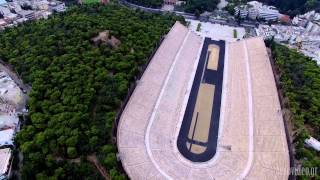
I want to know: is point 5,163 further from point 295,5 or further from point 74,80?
point 295,5

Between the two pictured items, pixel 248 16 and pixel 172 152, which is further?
pixel 248 16

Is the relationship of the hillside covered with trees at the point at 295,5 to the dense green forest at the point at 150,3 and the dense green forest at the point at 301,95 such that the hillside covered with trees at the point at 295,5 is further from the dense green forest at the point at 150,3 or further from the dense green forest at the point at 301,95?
the dense green forest at the point at 150,3

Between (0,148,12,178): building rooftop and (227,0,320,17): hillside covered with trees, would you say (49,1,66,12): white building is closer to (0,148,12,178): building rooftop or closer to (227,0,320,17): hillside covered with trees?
(227,0,320,17): hillside covered with trees

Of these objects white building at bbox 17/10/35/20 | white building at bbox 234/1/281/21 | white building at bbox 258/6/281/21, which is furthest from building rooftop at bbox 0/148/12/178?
white building at bbox 258/6/281/21

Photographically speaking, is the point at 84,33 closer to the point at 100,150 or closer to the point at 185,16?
the point at 100,150

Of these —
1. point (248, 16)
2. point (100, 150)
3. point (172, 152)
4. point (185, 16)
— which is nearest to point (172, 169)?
point (172, 152)
